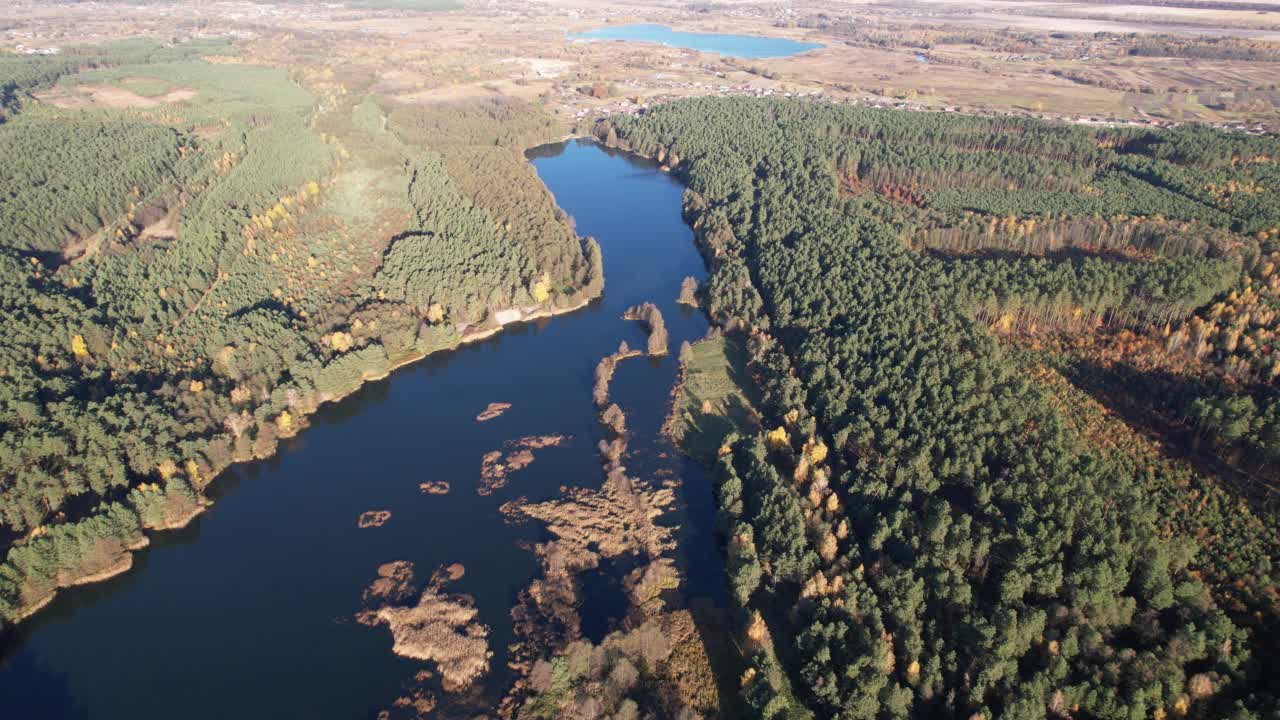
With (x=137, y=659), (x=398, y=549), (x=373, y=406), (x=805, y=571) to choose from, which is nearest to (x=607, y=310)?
(x=373, y=406)

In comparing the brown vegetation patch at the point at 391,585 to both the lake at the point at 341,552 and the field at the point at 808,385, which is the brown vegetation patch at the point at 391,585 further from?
the field at the point at 808,385

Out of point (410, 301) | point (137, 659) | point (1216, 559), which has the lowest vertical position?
point (137, 659)

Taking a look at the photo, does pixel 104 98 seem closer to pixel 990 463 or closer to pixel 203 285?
pixel 203 285

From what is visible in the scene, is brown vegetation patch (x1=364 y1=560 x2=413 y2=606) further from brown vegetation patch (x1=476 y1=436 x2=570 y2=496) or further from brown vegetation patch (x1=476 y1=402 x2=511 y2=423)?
brown vegetation patch (x1=476 y1=402 x2=511 y2=423)

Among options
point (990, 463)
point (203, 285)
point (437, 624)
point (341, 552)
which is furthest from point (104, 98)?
point (990, 463)

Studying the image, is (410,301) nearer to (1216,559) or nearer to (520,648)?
(520,648)

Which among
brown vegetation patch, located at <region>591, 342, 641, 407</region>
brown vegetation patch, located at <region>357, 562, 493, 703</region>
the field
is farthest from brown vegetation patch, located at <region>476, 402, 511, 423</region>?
brown vegetation patch, located at <region>357, 562, 493, 703</region>
